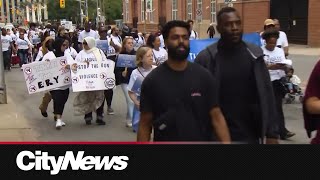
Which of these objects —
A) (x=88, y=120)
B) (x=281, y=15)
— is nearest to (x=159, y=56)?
(x=88, y=120)

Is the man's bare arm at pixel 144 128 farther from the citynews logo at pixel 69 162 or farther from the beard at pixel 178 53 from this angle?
the citynews logo at pixel 69 162

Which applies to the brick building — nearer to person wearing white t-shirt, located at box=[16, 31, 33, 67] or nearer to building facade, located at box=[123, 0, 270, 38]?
building facade, located at box=[123, 0, 270, 38]

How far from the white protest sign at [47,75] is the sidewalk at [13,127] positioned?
713 millimetres

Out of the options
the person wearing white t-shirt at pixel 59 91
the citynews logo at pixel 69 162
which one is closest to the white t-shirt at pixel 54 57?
the person wearing white t-shirt at pixel 59 91

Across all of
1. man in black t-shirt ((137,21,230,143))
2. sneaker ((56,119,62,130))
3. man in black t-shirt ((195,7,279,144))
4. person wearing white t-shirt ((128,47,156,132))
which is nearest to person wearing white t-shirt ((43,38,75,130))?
sneaker ((56,119,62,130))

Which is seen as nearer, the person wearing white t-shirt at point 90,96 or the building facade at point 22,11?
the person wearing white t-shirt at point 90,96

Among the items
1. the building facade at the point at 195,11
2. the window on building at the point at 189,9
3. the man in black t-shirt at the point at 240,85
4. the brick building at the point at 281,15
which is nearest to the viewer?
the man in black t-shirt at the point at 240,85

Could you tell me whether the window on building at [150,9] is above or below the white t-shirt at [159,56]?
above

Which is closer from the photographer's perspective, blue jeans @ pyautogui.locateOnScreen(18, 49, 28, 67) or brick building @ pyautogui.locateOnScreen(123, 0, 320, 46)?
blue jeans @ pyautogui.locateOnScreen(18, 49, 28, 67)

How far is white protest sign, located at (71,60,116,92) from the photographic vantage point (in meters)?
9.82

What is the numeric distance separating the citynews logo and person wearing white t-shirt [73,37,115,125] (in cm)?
658

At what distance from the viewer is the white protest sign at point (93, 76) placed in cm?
982

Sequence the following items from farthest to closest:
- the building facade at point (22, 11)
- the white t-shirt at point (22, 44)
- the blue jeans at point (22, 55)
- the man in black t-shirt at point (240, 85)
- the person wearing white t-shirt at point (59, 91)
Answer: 1. the building facade at point (22, 11)
2. the blue jeans at point (22, 55)
3. the white t-shirt at point (22, 44)
4. the person wearing white t-shirt at point (59, 91)
5. the man in black t-shirt at point (240, 85)

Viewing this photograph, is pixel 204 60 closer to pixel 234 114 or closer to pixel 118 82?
pixel 234 114
